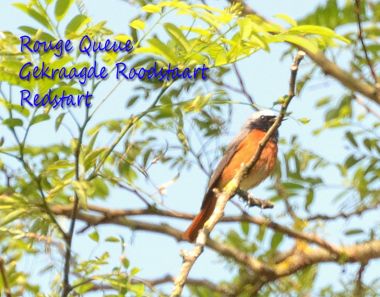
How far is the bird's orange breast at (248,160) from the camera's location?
4.90 metres

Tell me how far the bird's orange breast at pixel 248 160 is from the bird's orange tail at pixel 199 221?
22cm

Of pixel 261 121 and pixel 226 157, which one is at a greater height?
pixel 261 121

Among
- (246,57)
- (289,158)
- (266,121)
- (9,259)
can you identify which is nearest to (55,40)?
(246,57)

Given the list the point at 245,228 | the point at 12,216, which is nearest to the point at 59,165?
the point at 12,216

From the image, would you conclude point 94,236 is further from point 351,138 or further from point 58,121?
point 351,138

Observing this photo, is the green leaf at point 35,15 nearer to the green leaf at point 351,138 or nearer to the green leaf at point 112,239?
the green leaf at point 112,239

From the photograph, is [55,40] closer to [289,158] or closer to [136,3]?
[136,3]

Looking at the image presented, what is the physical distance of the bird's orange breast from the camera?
4.90 metres

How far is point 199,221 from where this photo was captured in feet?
15.8

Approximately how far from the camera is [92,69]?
2.46m

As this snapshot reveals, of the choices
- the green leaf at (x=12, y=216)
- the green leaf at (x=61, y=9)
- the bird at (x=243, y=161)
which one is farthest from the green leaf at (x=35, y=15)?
A: the bird at (x=243, y=161)

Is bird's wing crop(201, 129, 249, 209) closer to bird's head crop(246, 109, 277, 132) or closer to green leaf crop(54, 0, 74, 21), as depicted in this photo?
bird's head crop(246, 109, 277, 132)

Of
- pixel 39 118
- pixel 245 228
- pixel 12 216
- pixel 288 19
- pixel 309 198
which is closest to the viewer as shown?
pixel 12 216

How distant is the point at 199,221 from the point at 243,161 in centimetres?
85
